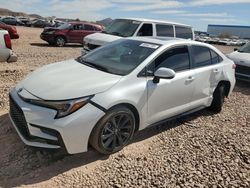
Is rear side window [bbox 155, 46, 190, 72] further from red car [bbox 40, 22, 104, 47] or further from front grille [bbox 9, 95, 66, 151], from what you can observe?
red car [bbox 40, 22, 104, 47]

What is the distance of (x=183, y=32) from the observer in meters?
11.0

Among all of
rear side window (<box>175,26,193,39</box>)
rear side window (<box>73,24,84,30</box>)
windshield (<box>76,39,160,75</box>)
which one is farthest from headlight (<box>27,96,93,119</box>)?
rear side window (<box>73,24,84,30</box>)

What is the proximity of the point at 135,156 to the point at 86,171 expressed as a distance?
2.58 ft

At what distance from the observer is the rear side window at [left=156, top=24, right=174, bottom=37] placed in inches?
403

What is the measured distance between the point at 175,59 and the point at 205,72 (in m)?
0.85

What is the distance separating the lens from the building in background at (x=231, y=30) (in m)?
91.0

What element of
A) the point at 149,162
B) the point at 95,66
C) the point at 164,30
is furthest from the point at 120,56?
the point at 164,30

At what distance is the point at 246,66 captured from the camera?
891cm

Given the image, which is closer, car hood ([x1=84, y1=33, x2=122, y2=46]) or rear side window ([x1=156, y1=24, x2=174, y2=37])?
car hood ([x1=84, y1=33, x2=122, y2=46])

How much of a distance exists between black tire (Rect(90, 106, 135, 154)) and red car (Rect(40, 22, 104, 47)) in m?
Answer: 14.8

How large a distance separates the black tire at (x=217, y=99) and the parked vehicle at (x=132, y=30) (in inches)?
177

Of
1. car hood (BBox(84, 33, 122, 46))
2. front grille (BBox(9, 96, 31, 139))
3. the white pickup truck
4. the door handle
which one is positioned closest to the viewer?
front grille (BBox(9, 96, 31, 139))

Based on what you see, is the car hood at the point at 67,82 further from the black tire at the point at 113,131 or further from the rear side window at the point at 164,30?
the rear side window at the point at 164,30

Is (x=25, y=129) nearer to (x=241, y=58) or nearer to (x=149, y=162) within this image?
(x=149, y=162)
